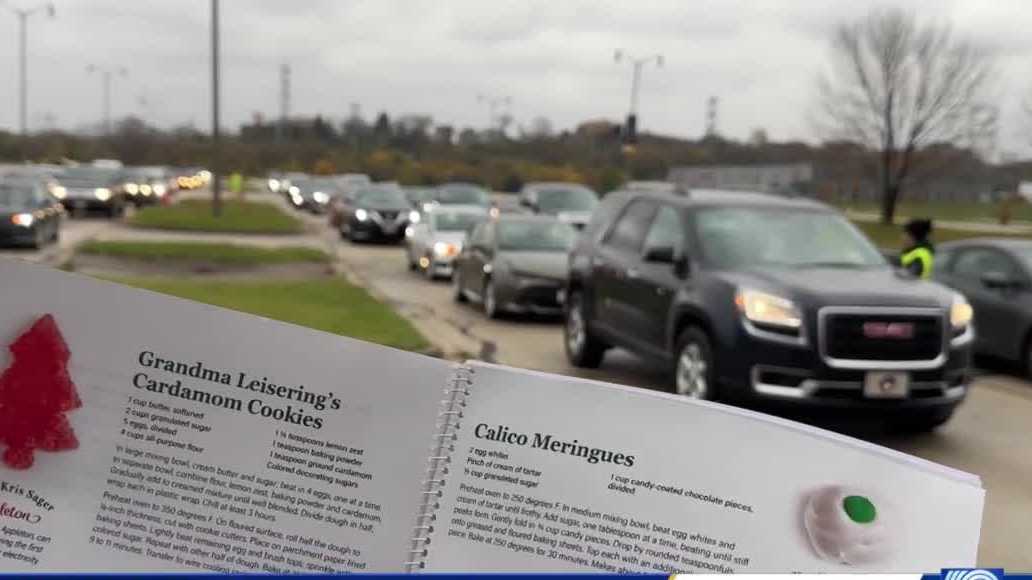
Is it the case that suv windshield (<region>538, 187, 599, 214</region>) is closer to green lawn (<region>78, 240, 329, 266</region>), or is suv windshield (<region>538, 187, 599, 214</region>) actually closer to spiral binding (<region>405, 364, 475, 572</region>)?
green lawn (<region>78, 240, 329, 266</region>)

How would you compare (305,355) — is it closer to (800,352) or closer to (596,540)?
(596,540)

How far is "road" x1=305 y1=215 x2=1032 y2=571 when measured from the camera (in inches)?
217

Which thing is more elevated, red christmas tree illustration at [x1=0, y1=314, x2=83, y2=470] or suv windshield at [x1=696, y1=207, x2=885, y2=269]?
red christmas tree illustration at [x1=0, y1=314, x2=83, y2=470]

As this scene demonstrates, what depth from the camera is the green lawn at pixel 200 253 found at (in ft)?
66.8

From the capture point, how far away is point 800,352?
6871 millimetres

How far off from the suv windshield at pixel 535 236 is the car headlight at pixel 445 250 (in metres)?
4.10

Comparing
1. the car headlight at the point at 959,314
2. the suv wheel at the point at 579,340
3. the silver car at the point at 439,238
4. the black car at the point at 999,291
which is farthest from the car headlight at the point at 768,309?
the silver car at the point at 439,238

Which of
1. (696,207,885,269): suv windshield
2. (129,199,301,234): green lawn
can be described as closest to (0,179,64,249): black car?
(129,199,301,234): green lawn

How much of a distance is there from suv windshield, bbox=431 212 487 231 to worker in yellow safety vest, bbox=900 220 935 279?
11.3 metres

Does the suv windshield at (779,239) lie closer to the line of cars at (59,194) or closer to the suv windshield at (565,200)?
the line of cars at (59,194)

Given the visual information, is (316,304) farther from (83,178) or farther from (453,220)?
(83,178)

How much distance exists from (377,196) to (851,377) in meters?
24.2

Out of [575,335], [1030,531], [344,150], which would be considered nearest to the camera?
A: [1030,531]

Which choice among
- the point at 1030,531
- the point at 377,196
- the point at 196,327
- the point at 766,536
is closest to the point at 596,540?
the point at 766,536
